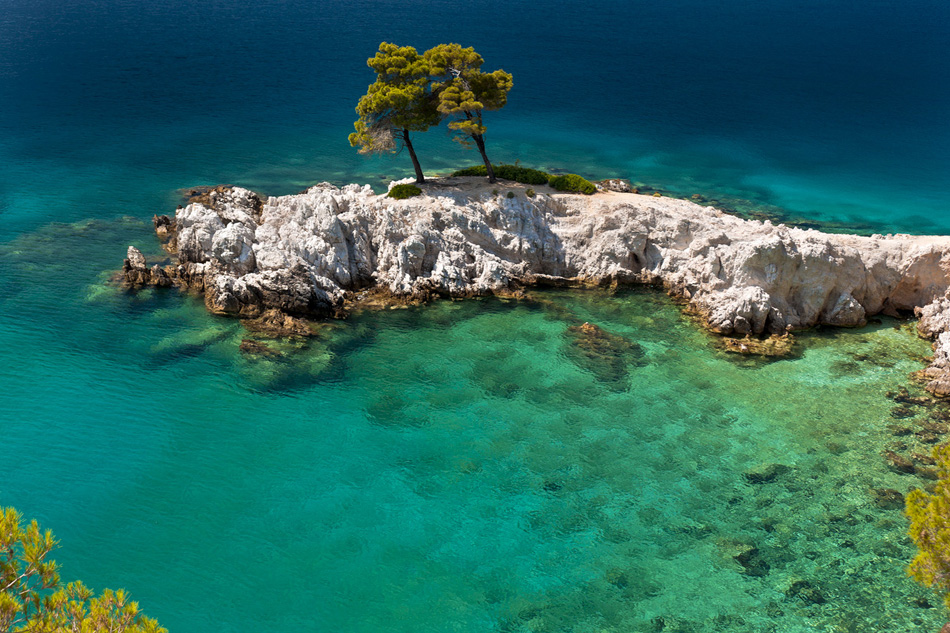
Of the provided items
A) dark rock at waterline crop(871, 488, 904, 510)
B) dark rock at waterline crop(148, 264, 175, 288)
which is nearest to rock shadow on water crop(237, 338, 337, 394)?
dark rock at waterline crop(148, 264, 175, 288)

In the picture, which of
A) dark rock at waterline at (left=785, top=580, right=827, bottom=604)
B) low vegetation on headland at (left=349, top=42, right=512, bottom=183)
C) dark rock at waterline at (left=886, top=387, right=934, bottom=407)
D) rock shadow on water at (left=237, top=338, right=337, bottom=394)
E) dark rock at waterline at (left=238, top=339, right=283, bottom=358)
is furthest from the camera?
low vegetation on headland at (left=349, top=42, right=512, bottom=183)

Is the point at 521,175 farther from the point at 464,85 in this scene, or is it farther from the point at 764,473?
the point at 764,473

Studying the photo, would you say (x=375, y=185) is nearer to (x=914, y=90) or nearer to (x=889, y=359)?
(x=889, y=359)

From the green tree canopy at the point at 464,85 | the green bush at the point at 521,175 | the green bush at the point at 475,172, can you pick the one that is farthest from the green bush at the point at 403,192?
the green bush at the point at 521,175

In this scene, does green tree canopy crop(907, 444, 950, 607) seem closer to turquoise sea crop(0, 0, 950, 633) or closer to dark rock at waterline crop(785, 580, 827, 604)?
turquoise sea crop(0, 0, 950, 633)

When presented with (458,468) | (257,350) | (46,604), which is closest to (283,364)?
(257,350)

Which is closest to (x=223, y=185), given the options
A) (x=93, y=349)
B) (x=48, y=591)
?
(x=93, y=349)
